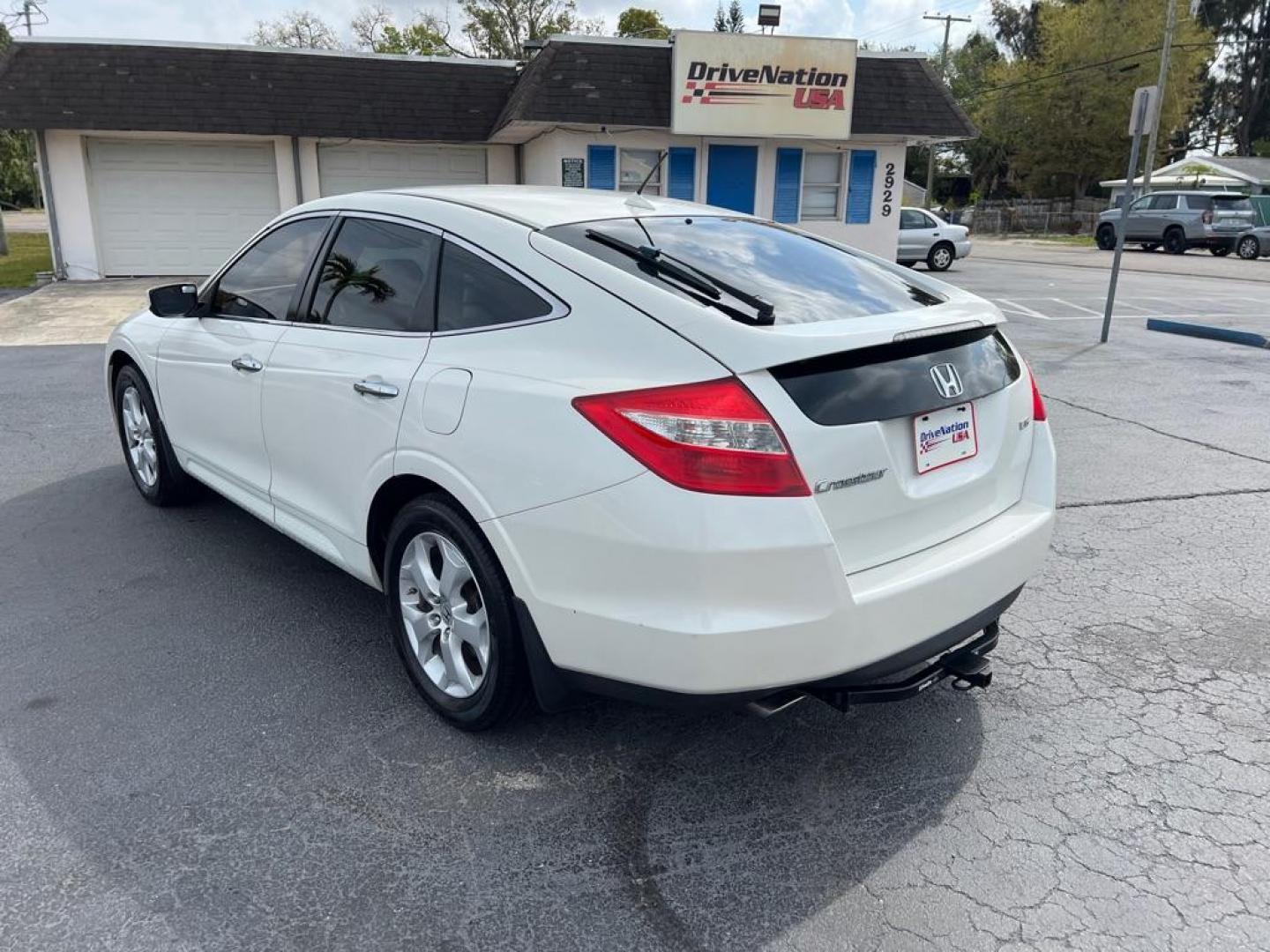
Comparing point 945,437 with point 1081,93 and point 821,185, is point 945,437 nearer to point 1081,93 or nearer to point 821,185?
point 821,185

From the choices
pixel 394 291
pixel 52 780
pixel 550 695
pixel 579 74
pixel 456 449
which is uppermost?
pixel 579 74

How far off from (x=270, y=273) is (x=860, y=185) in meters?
17.8

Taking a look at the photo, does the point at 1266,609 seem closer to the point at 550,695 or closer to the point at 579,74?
the point at 550,695

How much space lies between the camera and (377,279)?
3434mm

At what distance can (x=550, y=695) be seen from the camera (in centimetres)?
273

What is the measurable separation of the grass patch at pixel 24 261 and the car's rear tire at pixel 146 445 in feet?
47.6

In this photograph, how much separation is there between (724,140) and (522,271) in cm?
1741

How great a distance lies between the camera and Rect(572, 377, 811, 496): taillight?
7.72 ft

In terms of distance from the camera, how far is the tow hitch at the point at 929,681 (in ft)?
8.54

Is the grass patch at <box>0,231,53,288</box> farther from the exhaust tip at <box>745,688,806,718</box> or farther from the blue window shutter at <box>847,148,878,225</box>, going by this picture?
the exhaust tip at <box>745,688,806,718</box>

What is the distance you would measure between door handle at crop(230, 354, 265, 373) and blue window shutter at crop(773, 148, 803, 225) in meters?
16.8

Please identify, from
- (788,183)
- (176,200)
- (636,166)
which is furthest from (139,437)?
(788,183)

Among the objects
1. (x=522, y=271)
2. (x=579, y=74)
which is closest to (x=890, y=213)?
(x=579, y=74)

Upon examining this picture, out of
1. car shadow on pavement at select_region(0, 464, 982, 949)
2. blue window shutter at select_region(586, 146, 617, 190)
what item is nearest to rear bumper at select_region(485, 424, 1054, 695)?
car shadow on pavement at select_region(0, 464, 982, 949)
